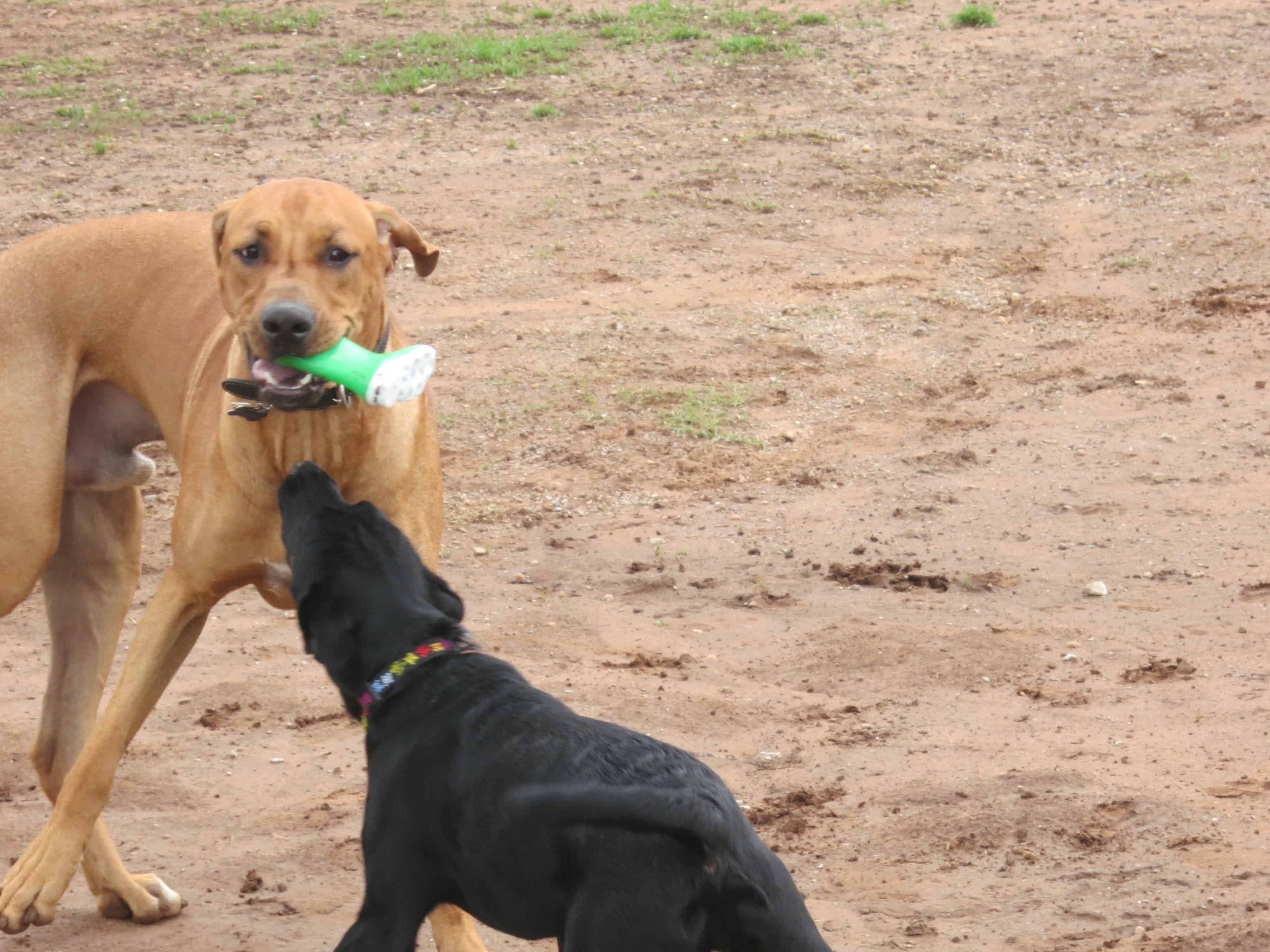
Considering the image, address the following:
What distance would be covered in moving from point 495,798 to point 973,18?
10.5 m

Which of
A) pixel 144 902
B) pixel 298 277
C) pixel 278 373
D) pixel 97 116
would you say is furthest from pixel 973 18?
pixel 144 902

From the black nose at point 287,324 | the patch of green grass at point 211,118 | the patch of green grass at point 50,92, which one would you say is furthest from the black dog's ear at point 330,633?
the patch of green grass at point 50,92

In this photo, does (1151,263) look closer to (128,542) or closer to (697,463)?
(697,463)

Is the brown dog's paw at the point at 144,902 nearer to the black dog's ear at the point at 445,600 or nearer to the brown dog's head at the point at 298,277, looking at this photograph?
the black dog's ear at the point at 445,600

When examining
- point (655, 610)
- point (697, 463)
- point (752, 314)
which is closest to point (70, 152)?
point (752, 314)

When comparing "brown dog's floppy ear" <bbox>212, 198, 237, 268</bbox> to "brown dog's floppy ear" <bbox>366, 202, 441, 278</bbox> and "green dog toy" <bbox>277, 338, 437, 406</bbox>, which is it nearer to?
"brown dog's floppy ear" <bbox>366, 202, 441, 278</bbox>

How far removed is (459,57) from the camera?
40.1ft

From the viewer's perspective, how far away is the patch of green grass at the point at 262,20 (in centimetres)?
1287

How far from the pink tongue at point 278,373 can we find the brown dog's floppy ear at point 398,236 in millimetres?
493

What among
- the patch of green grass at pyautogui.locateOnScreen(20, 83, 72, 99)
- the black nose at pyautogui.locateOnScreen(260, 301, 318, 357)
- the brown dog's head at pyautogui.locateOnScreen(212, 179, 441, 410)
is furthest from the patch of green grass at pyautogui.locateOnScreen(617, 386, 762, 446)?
the patch of green grass at pyautogui.locateOnScreen(20, 83, 72, 99)

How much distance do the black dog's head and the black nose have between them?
0.36m

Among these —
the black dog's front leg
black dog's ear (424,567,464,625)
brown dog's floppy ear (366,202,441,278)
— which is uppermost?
brown dog's floppy ear (366,202,441,278)

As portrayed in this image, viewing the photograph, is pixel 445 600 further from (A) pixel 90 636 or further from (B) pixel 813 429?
(B) pixel 813 429

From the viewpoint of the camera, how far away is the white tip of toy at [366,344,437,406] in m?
3.75
